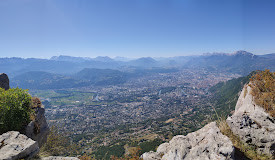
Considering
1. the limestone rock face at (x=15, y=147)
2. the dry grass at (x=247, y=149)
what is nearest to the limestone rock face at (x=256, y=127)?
the dry grass at (x=247, y=149)

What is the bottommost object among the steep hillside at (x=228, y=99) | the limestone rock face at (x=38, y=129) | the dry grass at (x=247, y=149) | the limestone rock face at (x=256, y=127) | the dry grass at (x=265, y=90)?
the steep hillside at (x=228, y=99)

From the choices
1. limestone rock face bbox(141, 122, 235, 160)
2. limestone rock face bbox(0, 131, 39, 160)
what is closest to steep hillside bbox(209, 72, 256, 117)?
limestone rock face bbox(141, 122, 235, 160)

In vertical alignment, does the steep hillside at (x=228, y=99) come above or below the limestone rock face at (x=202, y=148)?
below

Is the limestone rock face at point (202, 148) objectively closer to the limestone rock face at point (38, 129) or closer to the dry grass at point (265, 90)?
the dry grass at point (265, 90)

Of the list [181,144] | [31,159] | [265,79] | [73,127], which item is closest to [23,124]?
[31,159]

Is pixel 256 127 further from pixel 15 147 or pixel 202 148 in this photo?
pixel 15 147

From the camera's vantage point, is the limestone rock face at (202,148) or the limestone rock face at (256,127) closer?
the limestone rock face at (202,148)

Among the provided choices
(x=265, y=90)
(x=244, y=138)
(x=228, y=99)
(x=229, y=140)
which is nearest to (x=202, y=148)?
(x=229, y=140)
